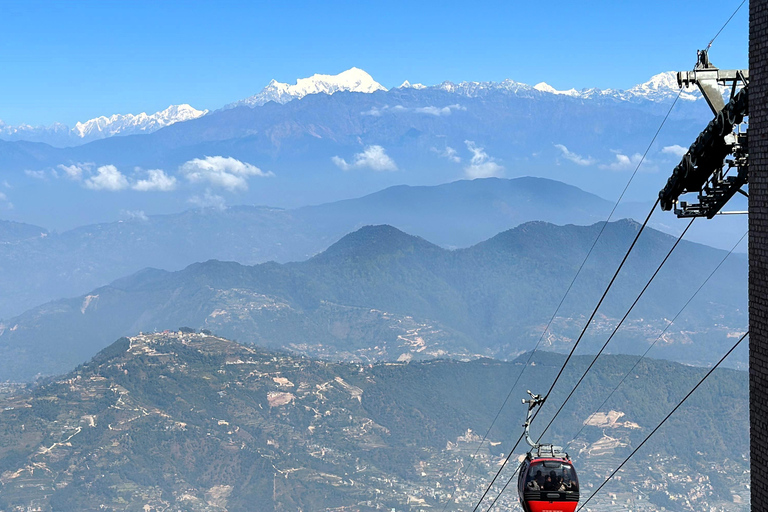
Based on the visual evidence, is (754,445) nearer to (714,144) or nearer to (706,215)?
(706,215)

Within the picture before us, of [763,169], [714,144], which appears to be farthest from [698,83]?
[763,169]

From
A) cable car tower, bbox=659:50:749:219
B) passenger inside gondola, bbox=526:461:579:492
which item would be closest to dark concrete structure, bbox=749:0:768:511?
cable car tower, bbox=659:50:749:219

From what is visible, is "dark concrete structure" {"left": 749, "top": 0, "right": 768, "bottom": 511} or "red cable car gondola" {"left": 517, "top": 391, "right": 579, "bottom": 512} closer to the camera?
"dark concrete structure" {"left": 749, "top": 0, "right": 768, "bottom": 511}

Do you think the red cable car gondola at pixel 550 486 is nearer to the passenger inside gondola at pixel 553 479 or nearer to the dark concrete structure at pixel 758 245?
the passenger inside gondola at pixel 553 479

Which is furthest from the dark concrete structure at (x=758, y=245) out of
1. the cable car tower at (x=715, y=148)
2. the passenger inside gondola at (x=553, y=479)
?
the passenger inside gondola at (x=553, y=479)

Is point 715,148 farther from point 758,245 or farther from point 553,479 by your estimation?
point 553,479

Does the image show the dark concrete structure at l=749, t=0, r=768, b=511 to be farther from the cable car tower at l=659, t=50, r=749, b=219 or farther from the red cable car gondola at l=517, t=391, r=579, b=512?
the red cable car gondola at l=517, t=391, r=579, b=512
